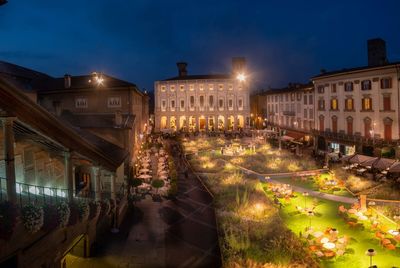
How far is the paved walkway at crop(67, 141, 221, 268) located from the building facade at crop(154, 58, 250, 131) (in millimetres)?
51901

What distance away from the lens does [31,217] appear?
27.7 feet

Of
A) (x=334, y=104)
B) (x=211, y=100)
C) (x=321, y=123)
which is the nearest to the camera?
(x=334, y=104)

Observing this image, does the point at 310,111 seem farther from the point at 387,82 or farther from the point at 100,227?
the point at 100,227

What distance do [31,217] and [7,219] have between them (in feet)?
1.93

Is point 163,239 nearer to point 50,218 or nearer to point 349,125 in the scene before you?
point 50,218

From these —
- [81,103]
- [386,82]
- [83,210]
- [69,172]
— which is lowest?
[83,210]

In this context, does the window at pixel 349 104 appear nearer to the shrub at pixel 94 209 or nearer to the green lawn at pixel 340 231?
the green lawn at pixel 340 231

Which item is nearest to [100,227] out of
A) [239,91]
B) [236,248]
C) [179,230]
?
[179,230]

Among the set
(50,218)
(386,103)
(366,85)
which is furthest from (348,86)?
(50,218)

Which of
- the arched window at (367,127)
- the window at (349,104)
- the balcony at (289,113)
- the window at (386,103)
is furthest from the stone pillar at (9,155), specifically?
the balcony at (289,113)

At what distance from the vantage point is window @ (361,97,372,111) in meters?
37.8

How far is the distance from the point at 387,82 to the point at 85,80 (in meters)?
34.0

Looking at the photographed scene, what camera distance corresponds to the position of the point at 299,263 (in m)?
13.1

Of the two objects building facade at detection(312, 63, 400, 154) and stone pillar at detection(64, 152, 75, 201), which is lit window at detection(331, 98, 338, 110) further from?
stone pillar at detection(64, 152, 75, 201)
